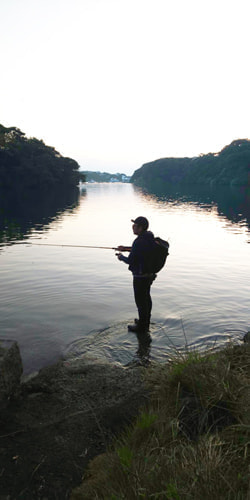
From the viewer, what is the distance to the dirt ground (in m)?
3.20

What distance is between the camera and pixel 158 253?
7273 mm

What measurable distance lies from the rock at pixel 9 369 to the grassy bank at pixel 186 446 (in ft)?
5.11

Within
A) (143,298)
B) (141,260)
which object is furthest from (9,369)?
(143,298)

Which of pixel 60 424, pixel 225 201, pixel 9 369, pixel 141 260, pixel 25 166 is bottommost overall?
pixel 60 424

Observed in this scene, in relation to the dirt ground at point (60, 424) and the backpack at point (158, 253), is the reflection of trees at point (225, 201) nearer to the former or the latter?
the backpack at point (158, 253)

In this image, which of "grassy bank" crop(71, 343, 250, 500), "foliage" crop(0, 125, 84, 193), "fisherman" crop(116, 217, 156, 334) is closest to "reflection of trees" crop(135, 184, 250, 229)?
"fisherman" crop(116, 217, 156, 334)

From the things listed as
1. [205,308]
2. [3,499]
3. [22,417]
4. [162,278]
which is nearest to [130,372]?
[22,417]

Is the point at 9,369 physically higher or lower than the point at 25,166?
lower

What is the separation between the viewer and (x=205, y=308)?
10070 mm

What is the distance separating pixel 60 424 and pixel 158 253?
405 cm

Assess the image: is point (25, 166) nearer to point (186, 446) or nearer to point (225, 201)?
point (225, 201)

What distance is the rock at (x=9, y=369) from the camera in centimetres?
430

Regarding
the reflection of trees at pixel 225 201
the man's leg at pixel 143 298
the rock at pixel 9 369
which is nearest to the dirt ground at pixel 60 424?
the rock at pixel 9 369

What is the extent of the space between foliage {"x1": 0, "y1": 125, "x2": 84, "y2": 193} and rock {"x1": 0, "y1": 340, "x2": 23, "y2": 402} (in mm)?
82263
